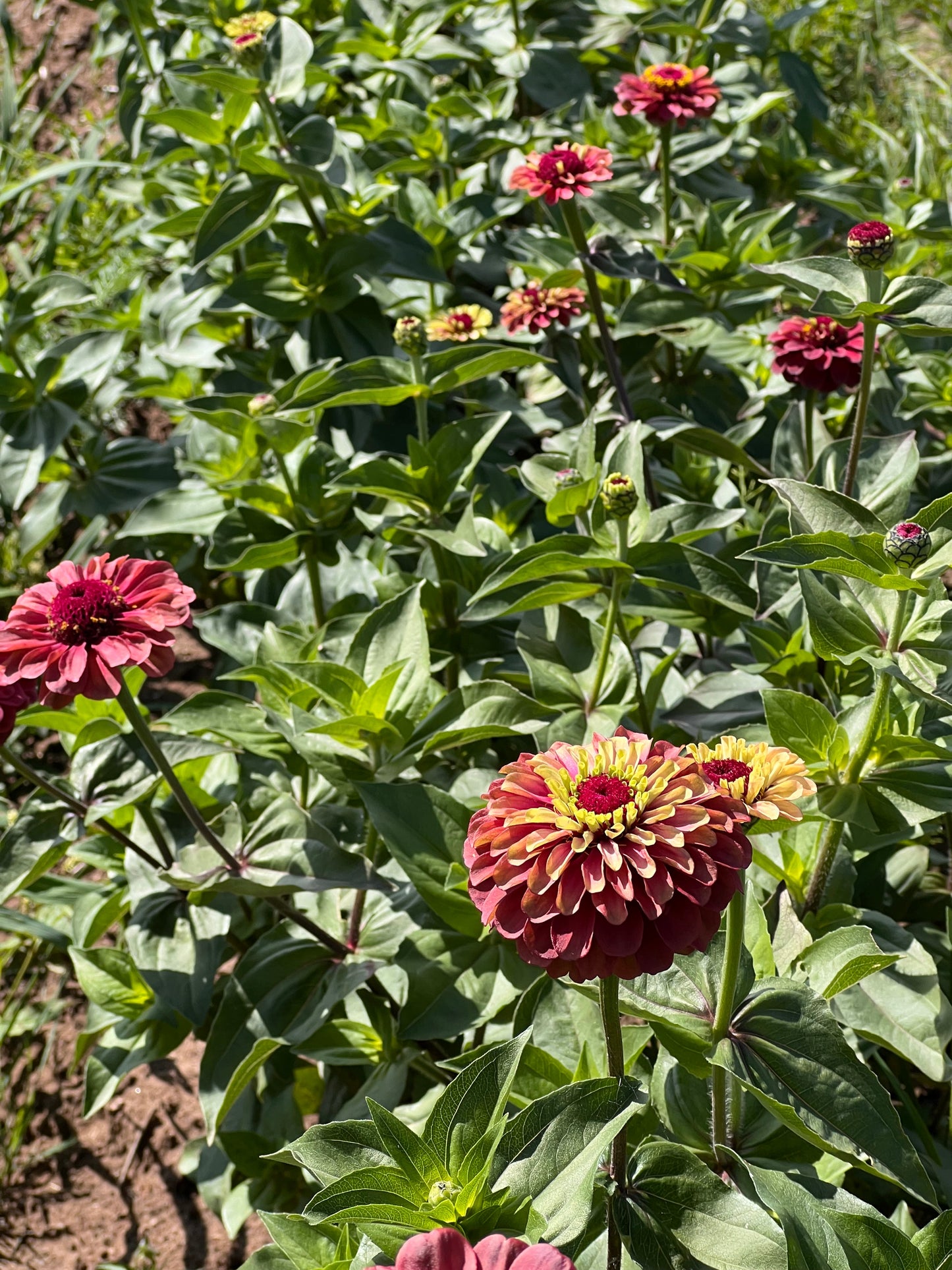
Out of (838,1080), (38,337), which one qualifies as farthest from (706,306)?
(38,337)

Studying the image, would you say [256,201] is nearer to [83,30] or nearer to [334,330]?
[334,330]

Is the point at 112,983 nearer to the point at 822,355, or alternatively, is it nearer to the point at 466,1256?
the point at 466,1256

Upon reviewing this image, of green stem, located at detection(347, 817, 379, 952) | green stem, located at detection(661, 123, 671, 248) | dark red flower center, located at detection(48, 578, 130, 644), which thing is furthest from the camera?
green stem, located at detection(661, 123, 671, 248)

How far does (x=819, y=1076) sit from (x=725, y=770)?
0.36 meters

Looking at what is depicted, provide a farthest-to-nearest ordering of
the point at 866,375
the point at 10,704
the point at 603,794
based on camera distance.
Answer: the point at 866,375 < the point at 10,704 < the point at 603,794

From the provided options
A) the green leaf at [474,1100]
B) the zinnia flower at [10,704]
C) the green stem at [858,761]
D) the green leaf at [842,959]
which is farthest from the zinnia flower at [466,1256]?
the zinnia flower at [10,704]

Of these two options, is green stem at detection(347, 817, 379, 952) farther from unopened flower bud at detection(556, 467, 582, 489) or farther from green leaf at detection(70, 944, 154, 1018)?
unopened flower bud at detection(556, 467, 582, 489)

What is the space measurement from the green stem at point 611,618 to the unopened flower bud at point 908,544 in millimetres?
361

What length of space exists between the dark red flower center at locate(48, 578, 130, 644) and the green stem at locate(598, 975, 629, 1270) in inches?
25.3

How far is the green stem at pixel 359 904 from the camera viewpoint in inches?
61.6

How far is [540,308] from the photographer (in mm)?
1993

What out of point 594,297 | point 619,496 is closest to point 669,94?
point 594,297

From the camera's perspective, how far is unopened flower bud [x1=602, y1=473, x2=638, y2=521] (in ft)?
4.42

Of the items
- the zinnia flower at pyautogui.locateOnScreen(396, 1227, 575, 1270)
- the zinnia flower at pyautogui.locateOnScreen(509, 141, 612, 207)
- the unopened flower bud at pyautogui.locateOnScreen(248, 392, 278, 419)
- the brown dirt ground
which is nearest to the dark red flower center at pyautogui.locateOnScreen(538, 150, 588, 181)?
the zinnia flower at pyautogui.locateOnScreen(509, 141, 612, 207)
